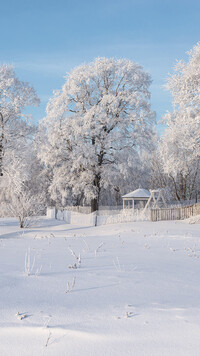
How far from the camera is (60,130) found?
26000mm

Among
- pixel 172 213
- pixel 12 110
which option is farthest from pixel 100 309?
pixel 12 110

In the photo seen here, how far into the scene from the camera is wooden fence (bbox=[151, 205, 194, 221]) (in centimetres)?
1986

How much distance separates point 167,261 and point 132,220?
1631 centimetres

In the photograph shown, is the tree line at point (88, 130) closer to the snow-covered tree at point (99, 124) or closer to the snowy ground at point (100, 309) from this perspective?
the snow-covered tree at point (99, 124)

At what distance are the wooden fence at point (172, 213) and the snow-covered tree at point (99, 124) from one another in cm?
547

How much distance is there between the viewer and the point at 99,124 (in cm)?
2538

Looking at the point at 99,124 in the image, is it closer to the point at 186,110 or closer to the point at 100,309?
the point at 186,110

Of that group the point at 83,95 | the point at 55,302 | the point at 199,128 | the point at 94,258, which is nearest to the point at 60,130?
the point at 83,95

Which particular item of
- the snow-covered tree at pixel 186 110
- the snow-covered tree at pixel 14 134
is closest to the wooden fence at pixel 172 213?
the snow-covered tree at pixel 186 110

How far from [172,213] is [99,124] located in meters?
9.37

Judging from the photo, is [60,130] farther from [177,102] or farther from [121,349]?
[121,349]

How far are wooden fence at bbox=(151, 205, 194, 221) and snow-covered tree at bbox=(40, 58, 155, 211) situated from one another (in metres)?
5.47

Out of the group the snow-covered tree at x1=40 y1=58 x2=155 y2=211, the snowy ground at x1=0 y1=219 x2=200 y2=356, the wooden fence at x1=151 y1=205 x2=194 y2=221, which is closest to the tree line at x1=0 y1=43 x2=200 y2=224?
the snow-covered tree at x1=40 y1=58 x2=155 y2=211

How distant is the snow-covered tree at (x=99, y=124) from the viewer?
82.7 ft
